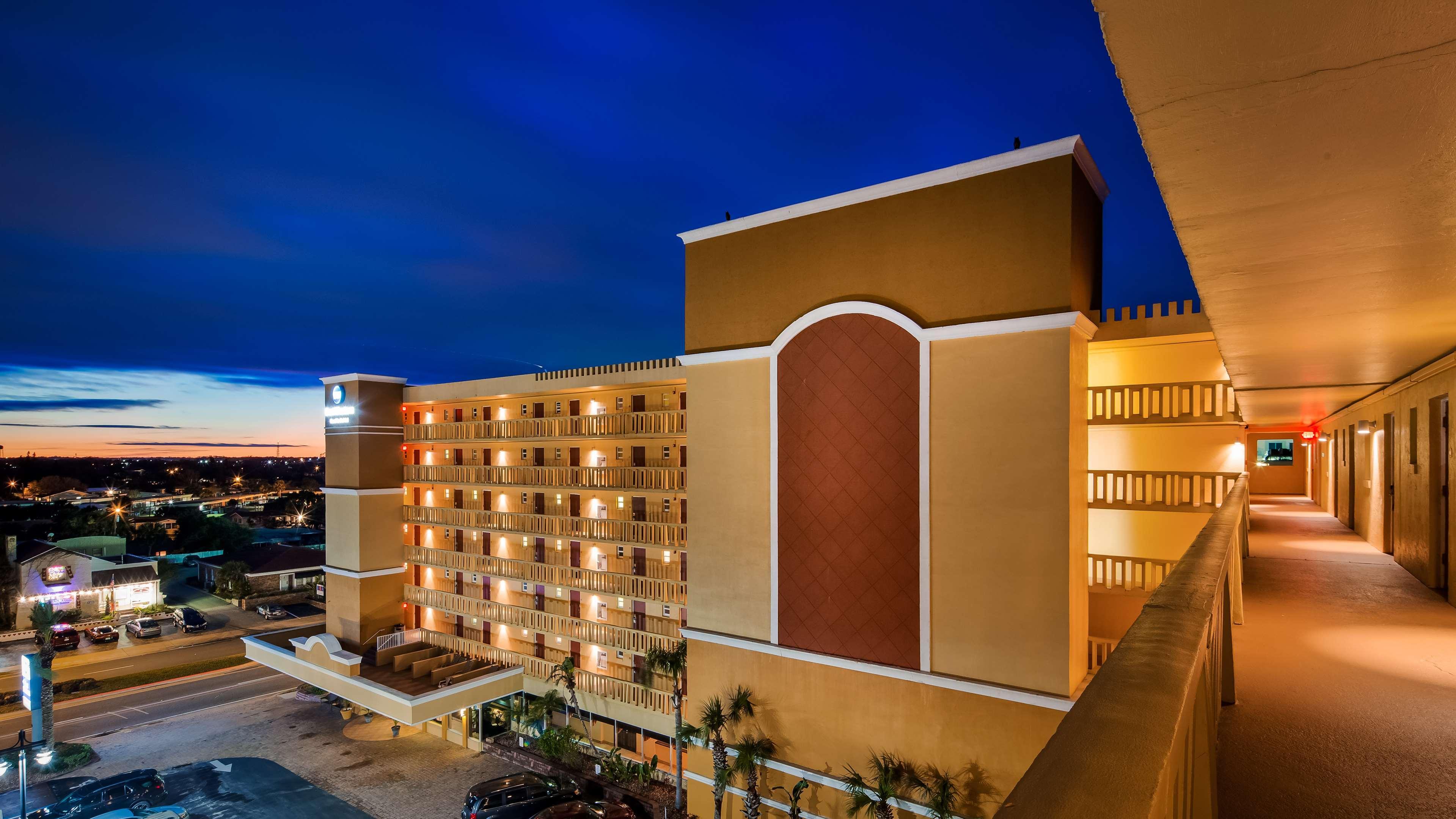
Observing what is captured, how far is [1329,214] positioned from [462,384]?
78.9 ft

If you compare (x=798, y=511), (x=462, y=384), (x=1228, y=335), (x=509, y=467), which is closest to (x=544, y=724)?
(x=509, y=467)

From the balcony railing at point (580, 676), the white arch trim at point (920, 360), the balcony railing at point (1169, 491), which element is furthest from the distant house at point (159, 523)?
the balcony railing at point (1169, 491)

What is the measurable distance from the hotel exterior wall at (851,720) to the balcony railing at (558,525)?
4391mm

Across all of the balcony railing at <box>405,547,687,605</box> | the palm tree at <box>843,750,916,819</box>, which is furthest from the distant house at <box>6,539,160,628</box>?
the palm tree at <box>843,750,916,819</box>

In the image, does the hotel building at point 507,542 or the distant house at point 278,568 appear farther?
the distant house at point 278,568

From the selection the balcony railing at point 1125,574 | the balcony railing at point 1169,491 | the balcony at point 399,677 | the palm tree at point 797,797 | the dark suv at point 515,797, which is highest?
the balcony railing at point 1169,491

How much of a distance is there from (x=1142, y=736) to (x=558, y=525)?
21126 mm

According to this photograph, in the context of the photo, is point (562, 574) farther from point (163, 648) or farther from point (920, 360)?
point (163, 648)

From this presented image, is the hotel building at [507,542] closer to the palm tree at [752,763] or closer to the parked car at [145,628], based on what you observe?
the palm tree at [752,763]

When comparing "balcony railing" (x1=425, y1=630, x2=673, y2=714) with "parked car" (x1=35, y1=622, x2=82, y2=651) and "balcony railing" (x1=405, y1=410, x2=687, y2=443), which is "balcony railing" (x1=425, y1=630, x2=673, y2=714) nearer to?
"balcony railing" (x1=405, y1=410, x2=687, y2=443)

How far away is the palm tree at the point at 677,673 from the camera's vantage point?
54.4ft

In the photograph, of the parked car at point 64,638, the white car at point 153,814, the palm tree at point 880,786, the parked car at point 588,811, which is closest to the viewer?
the palm tree at point 880,786

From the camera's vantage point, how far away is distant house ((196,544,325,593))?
130 ft

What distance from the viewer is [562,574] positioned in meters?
20.7
